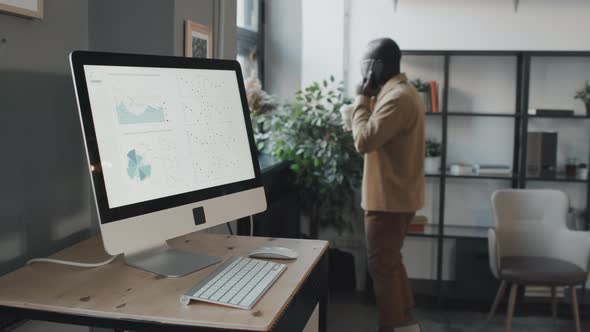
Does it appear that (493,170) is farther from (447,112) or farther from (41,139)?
(41,139)

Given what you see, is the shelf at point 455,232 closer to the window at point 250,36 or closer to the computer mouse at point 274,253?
the window at point 250,36

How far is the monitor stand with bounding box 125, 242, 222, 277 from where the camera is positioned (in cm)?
146

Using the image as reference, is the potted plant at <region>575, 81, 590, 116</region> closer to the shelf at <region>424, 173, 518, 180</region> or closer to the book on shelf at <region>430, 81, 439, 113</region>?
the shelf at <region>424, 173, 518, 180</region>

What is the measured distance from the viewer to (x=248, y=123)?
1.75 m

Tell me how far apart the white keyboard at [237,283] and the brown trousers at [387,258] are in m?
1.69

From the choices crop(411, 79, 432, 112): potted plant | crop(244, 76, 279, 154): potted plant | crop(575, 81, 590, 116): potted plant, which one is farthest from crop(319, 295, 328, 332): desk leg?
crop(575, 81, 590, 116): potted plant

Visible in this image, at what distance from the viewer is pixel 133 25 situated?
6.64ft

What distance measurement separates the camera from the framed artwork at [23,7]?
139 cm

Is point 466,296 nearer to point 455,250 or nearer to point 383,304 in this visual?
point 455,250

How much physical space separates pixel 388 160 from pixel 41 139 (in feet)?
6.14

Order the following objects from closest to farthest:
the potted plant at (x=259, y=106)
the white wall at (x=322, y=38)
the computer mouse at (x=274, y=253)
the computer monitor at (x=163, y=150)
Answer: the computer monitor at (x=163, y=150), the computer mouse at (x=274, y=253), the potted plant at (x=259, y=106), the white wall at (x=322, y=38)

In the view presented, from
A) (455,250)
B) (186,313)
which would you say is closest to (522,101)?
(455,250)

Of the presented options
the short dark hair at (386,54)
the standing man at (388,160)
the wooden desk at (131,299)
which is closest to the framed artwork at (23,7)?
the wooden desk at (131,299)

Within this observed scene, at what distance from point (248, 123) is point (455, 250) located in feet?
8.75
